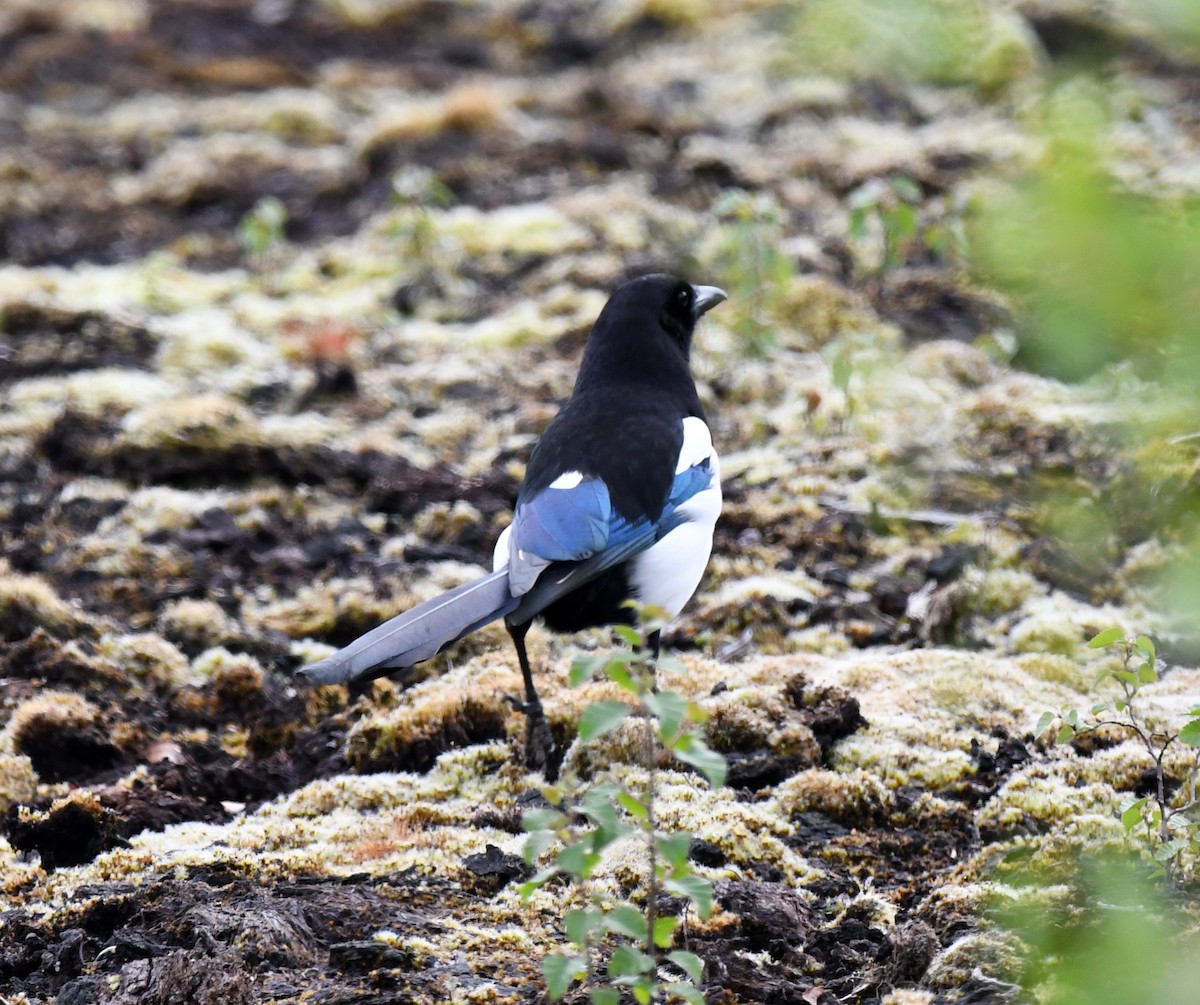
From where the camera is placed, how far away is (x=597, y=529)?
4145mm

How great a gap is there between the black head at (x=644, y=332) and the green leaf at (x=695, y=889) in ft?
8.91

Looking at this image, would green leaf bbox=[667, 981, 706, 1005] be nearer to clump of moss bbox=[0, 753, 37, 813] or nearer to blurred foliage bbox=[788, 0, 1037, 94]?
blurred foliage bbox=[788, 0, 1037, 94]

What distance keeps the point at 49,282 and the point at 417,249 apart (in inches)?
89.6

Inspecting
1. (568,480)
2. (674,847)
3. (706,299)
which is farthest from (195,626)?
(674,847)

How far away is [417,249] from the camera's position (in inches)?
345

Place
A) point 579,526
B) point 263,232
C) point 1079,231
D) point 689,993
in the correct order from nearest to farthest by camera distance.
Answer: point 1079,231 → point 689,993 → point 579,526 → point 263,232

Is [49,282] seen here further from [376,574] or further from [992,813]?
[992,813]

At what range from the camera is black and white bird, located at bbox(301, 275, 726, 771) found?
3.78m

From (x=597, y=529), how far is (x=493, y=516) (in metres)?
2.12

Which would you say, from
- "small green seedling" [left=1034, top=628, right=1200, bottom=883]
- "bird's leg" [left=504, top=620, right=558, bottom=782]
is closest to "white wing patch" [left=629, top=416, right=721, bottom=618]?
"bird's leg" [left=504, top=620, right=558, bottom=782]

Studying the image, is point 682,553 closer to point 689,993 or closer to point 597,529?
point 597,529

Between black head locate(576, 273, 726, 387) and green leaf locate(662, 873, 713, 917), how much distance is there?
272 cm

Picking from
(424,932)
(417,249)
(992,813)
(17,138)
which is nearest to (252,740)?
(424,932)

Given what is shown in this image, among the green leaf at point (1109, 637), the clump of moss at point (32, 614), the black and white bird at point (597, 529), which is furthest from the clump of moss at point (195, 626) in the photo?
the green leaf at point (1109, 637)
